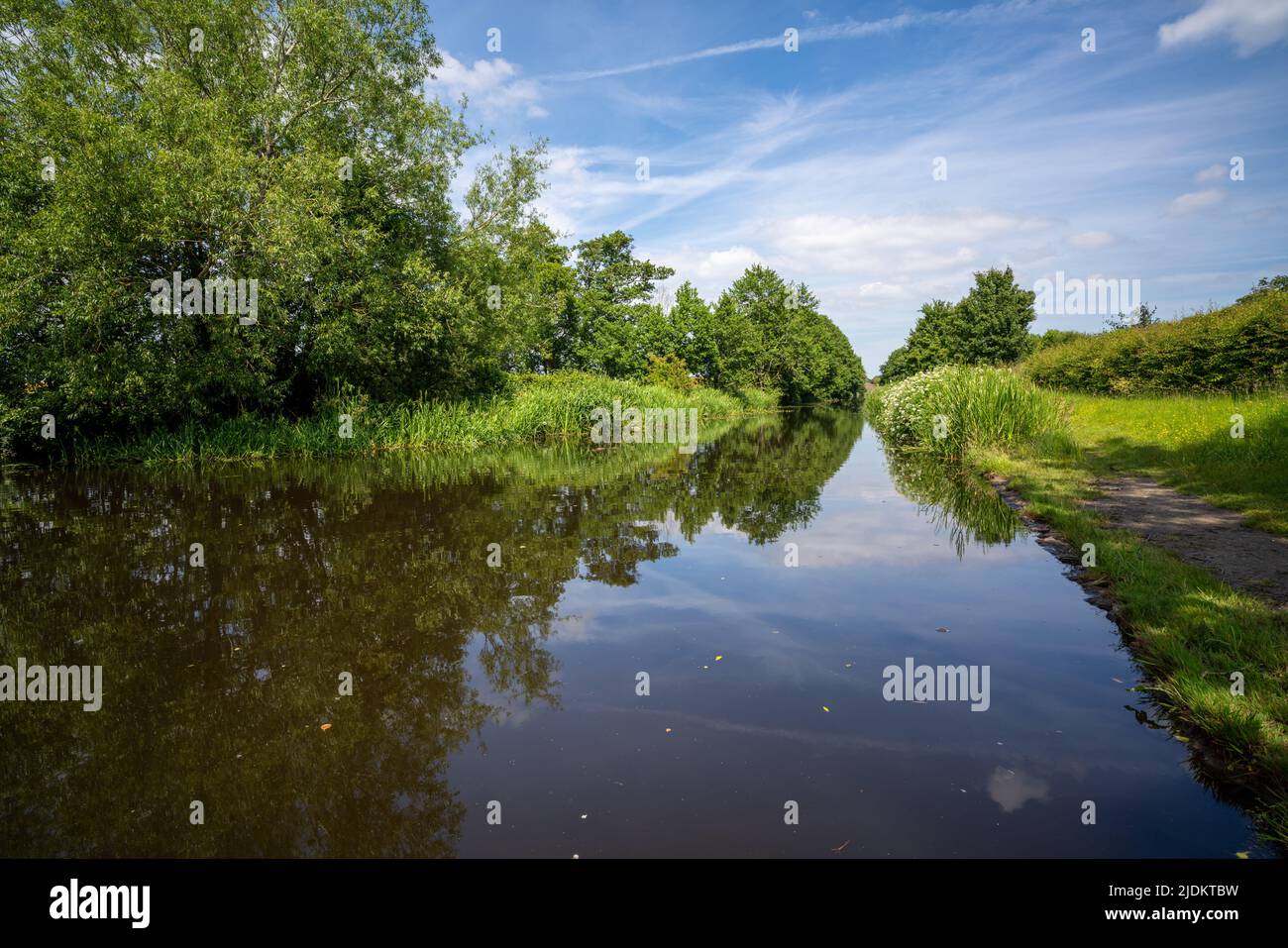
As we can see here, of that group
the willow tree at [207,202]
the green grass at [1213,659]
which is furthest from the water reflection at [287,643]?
the willow tree at [207,202]

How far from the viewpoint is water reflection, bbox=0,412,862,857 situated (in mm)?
3115

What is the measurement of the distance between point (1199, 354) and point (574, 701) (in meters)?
24.0

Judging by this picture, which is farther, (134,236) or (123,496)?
(134,236)

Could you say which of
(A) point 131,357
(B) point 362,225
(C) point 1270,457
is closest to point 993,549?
(C) point 1270,457

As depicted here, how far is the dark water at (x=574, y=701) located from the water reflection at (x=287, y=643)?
2 centimetres

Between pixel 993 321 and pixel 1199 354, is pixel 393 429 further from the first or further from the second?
pixel 993 321

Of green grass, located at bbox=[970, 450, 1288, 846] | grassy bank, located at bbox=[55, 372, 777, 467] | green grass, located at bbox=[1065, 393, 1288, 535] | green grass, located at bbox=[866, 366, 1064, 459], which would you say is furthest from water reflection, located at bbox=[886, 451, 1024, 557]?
grassy bank, located at bbox=[55, 372, 777, 467]

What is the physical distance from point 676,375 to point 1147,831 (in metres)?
40.9

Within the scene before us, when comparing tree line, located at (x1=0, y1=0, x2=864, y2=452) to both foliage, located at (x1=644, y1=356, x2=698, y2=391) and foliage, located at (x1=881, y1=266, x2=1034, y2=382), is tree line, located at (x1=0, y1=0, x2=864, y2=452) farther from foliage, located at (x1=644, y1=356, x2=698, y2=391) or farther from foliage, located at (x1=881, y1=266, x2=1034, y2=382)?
foliage, located at (x1=881, y1=266, x2=1034, y2=382)

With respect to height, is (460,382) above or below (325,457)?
above

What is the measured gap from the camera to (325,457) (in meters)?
19.0

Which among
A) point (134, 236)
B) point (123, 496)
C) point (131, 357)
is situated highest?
point (134, 236)

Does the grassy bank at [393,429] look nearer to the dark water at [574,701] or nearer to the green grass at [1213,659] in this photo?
the dark water at [574,701]
